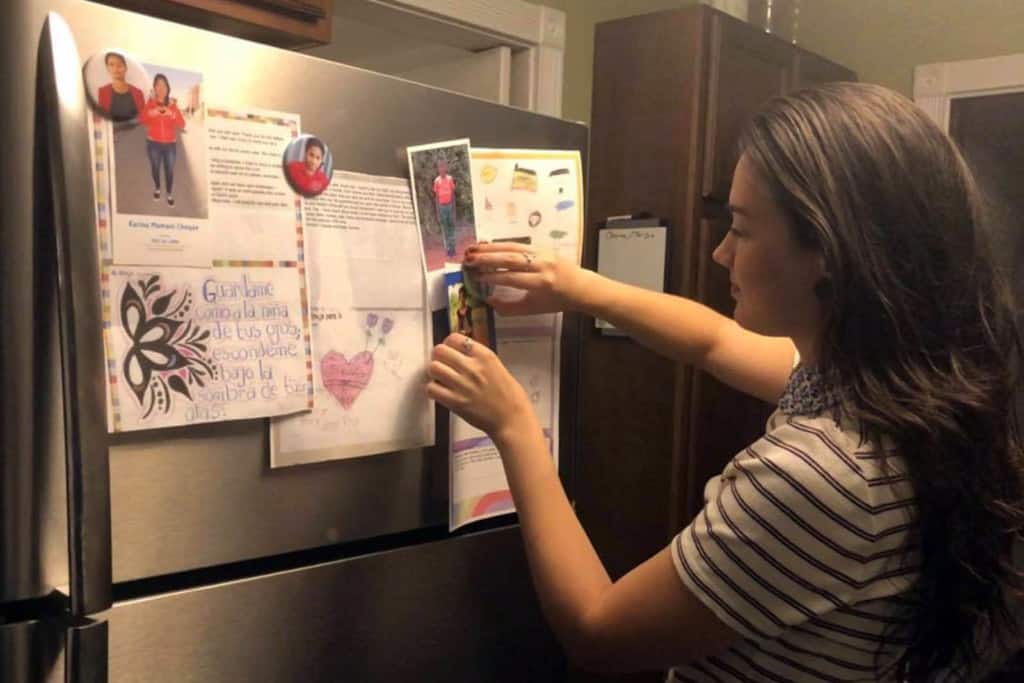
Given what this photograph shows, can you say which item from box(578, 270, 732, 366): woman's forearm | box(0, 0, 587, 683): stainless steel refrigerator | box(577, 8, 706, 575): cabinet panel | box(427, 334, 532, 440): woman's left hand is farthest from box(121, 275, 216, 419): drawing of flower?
box(577, 8, 706, 575): cabinet panel

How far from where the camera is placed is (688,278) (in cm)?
161

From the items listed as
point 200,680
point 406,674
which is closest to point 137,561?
point 200,680

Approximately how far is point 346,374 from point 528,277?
0.82ft

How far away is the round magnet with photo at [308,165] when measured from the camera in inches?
30.0

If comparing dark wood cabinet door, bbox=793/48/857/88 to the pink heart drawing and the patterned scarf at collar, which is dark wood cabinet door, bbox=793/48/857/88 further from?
the pink heart drawing

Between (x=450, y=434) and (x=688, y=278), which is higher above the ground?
(x=688, y=278)

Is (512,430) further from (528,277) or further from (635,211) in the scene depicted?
(635,211)

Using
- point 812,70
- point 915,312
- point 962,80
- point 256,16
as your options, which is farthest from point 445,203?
point 962,80

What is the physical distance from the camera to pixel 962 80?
1966 mm

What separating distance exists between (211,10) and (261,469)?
0.52 meters

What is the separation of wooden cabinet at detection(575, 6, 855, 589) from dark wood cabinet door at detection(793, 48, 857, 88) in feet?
0.16

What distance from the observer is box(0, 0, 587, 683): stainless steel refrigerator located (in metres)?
0.63

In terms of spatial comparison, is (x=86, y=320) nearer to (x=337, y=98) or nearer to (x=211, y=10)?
(x=337, y=98)

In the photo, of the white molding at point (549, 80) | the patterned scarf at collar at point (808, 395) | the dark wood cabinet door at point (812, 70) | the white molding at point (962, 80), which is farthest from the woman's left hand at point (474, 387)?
the white molding at point (962, 80)
